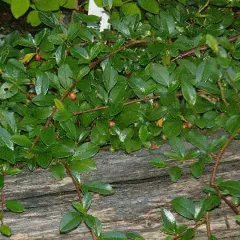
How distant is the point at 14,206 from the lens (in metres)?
1.96

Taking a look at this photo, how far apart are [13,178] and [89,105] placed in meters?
0.41

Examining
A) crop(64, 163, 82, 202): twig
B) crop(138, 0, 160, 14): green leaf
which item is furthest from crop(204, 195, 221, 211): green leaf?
crop(138, 0, 160, 14): green leaf

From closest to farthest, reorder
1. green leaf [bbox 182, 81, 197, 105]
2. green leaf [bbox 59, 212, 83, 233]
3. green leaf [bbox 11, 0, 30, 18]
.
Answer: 1. green leaf [bbox 59, 212, 83, 233]
2. green leaf [bbox 182, 81, 197, 105]
3. green leaf [bbox 11, 0, 30, 18]

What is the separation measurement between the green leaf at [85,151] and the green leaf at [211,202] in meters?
0.45

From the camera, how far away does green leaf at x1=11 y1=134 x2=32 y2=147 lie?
6.77 feet

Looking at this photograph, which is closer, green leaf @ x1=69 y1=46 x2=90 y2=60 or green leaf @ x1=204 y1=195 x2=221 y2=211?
green leaf @ x1=204 y1=195 x2=221 y2=211

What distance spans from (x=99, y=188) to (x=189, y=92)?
0.51 metres

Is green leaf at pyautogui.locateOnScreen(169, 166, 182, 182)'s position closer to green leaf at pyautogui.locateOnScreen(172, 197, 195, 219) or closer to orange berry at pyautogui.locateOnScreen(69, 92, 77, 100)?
green leaf at pyautogui.locateOnScreen(172, 197, 195, 219)

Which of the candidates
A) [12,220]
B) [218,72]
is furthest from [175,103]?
[12,220]

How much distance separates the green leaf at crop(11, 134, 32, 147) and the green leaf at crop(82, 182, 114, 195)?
269 millimetres

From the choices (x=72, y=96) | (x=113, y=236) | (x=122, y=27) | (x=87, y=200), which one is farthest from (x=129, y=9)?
(x=113, y=236)

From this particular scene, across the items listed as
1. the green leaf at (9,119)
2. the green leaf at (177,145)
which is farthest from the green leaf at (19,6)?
the green leaf at (177,145)

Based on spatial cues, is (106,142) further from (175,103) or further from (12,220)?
(12,220)

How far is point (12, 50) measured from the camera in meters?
2.58
